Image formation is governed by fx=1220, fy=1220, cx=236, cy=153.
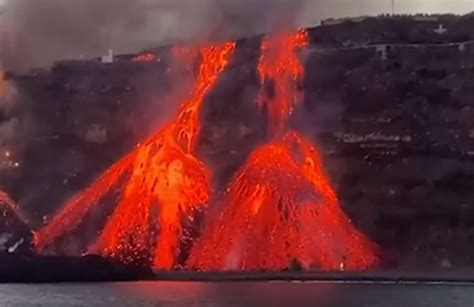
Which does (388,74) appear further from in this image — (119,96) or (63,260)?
(63,260)

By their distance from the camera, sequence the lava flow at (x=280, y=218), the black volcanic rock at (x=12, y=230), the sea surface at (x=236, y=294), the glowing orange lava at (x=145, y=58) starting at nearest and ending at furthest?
the sea surface at (x=236, y=294)
the black volcanic rock at (x=12, y=230)
the lava flow at (x=280, y=218)
the glowing orange lava at (x=145, y=58)

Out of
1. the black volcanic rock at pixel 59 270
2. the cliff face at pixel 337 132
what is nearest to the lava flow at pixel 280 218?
the cliff face at pixel 337 132

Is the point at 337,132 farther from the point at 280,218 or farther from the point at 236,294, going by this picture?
the point at 236,294

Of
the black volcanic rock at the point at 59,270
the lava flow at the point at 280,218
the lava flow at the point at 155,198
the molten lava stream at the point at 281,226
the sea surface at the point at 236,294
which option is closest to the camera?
the sea surface at the point at 236,294

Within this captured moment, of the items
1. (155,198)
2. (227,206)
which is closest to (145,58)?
(155,198)

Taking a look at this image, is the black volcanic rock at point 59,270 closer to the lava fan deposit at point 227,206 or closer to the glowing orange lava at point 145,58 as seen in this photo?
the lava fan deposit at point 227,206

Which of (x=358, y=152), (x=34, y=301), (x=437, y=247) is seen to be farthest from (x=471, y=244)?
(x=34, y=301)
